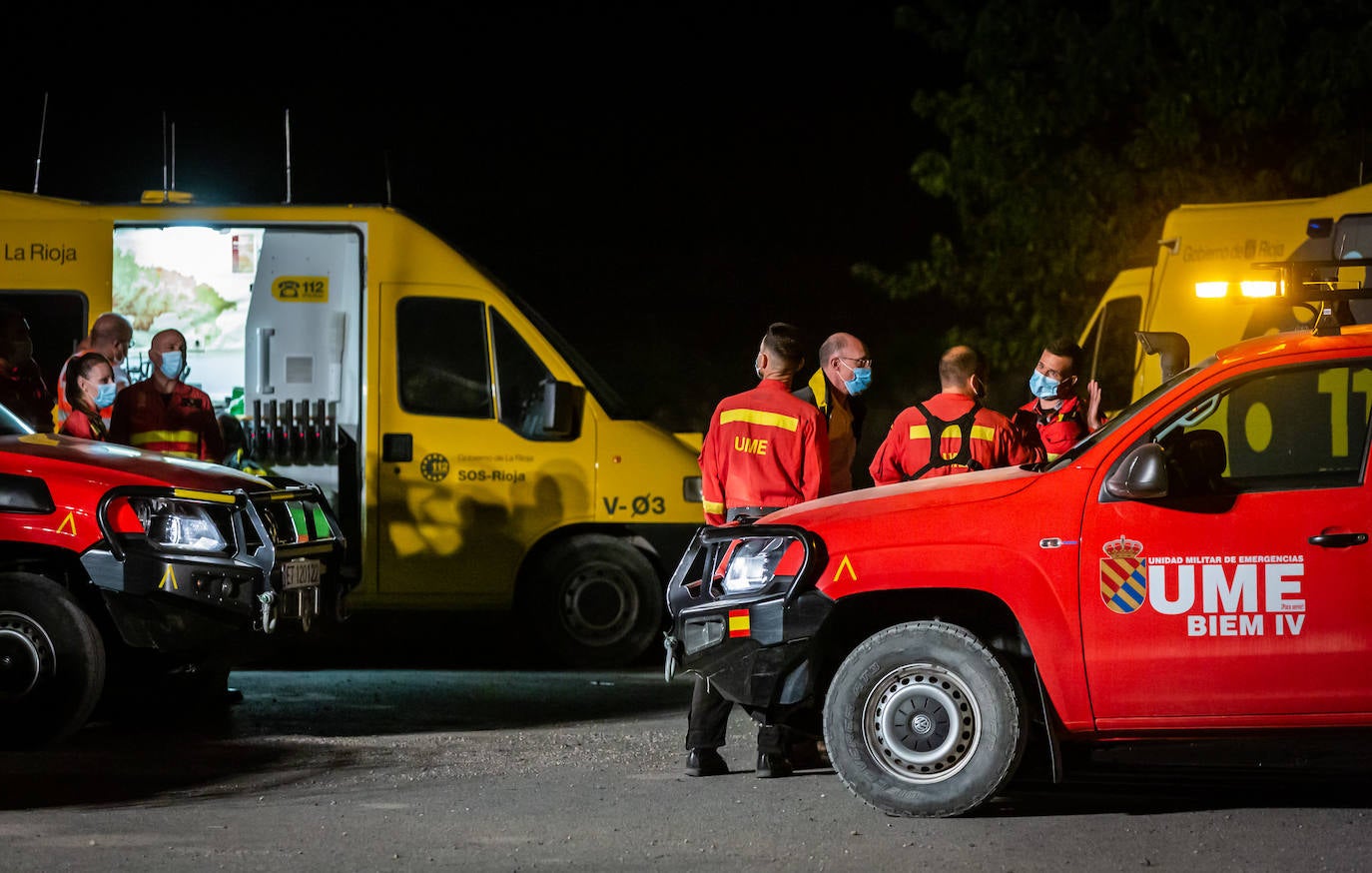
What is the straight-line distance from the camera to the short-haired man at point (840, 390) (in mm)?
8219

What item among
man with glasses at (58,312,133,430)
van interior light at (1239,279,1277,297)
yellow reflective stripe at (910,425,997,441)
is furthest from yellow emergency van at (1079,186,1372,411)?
man with glasses at (58,312,133,430)

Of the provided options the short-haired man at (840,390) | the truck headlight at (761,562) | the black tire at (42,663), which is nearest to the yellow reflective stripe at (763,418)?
the short-haired man at (840,390)

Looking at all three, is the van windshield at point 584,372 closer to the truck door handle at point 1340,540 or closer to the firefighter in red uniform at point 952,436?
the firefighter in red uniform at point 952,436

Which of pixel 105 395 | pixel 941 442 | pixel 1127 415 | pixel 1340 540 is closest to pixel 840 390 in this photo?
pixel 941 442

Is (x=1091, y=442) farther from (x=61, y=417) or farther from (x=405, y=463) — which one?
(x=61, y=417)

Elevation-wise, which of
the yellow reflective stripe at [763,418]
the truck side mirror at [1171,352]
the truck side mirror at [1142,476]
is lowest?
the truck side mirror at [1142,476]

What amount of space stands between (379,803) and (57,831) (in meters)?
1.11

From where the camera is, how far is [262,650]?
8031 mm

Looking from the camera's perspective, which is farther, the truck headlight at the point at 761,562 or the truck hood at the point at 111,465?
the truck hood at the point at 111,465

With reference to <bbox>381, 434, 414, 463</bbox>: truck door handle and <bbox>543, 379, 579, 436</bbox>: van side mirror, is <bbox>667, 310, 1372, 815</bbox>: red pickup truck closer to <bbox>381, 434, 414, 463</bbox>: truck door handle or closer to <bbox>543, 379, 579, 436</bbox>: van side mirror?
<bbox>543, 379, 579, 436</bbox>: van side mirror

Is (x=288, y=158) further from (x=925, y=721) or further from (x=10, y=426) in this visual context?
(x=925, y=721)

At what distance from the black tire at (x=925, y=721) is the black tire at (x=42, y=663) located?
10.7 feet

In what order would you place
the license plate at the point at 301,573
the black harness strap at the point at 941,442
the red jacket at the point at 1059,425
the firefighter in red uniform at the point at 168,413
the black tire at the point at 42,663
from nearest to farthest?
the black tire at the point at 42,663, the black harness strap at the point at 941,442, the license plate at the point at 301,573, the red jacket at the point at 1059,425, the firefighter in red uniform at the point at 168,413

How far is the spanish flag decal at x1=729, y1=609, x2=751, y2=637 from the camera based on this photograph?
258 inches
